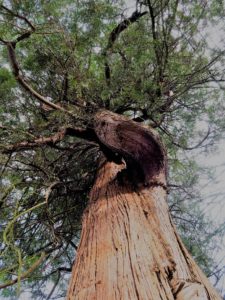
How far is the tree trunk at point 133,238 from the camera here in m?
1.34

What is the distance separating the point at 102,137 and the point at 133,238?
1.15 metres

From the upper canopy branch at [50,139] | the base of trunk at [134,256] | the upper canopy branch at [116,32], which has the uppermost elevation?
the upper canopy branch at [116,32]

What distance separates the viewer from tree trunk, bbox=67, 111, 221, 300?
4.38ft

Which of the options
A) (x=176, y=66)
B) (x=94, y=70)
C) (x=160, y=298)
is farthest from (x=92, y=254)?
(x=94, y=70)

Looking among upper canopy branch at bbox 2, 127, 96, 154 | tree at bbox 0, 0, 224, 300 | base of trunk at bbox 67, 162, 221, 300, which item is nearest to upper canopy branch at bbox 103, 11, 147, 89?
tree at bbox 0, 0, 224, 300

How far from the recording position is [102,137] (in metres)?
2.72

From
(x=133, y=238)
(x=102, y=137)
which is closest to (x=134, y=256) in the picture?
(x=133, y=238)

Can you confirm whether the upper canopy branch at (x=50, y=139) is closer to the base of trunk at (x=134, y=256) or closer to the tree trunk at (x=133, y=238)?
the tree trunk at (x=133, y=238)

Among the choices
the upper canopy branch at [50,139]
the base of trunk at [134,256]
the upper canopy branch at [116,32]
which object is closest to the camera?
the base of trunk at [134,256]

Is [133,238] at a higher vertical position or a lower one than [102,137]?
lower

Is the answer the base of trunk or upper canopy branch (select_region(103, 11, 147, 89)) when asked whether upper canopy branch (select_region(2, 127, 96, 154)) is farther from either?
upper canopy branch (select_region(103, 11, 147, 89))

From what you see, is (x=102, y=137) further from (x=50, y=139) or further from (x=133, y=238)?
(x=133, y=238)

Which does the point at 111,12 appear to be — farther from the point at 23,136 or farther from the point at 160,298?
the point at 160,298

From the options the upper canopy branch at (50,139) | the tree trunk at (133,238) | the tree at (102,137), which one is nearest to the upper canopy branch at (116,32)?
the tree at (102,137)
